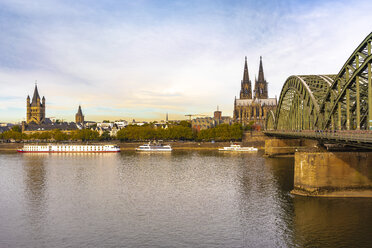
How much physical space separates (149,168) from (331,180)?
36.1 metres

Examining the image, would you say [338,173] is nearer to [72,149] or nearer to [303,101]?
[303,101]

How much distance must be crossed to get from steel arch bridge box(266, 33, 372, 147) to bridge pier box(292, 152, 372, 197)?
3.07m

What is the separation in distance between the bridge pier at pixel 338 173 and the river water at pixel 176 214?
153 centimetres

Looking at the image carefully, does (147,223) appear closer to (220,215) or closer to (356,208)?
(220,215)

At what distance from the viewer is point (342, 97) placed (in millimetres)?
40969

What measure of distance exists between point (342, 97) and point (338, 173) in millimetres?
8932

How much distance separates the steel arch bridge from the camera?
117 ft

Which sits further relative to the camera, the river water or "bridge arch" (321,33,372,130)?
"bridge arch" (321,33,372,130)

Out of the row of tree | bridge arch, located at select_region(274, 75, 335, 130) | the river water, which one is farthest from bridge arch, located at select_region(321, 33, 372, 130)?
the row of tree

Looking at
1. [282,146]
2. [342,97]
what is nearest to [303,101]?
[342,97]

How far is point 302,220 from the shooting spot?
30.8 meters

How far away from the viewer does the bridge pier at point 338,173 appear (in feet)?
122

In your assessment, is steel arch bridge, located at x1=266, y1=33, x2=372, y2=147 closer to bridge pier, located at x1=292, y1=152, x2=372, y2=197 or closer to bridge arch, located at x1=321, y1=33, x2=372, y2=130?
bridge arch, located at x1=321, y1=33, x2=372, y2=130

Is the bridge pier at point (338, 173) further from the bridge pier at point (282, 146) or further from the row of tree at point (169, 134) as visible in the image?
the row of tree at point (169, 134)
